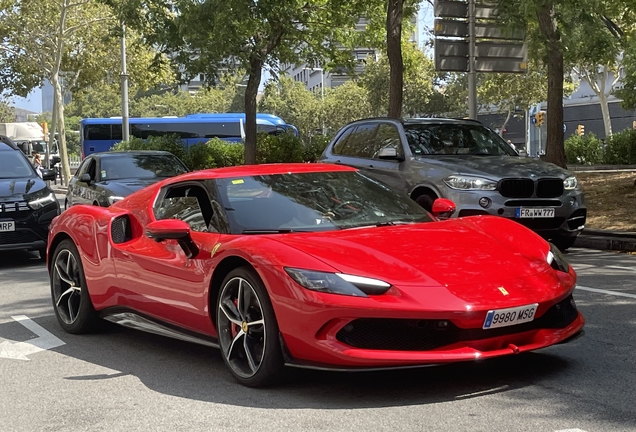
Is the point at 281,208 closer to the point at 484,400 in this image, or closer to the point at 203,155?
the point at 484,400

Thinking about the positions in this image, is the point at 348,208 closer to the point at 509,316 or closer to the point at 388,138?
the point at 509,316

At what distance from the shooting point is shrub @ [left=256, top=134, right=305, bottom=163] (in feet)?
113

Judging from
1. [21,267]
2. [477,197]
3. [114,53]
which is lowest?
[21,267]

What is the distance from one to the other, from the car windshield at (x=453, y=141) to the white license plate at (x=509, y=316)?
811cm

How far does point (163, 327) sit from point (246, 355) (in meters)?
1.00

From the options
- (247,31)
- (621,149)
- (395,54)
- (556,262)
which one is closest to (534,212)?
(556,262)

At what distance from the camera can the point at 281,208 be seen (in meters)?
6.21

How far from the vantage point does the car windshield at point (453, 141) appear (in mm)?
13438

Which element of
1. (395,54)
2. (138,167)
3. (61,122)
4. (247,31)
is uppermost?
(247,31)

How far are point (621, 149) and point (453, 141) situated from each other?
27412 mm

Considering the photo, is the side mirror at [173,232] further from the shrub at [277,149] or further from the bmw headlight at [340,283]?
the shrub at [277,149]

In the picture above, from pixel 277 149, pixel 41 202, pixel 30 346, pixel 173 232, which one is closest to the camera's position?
pixel 173 232

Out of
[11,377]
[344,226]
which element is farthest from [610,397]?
[11,377]

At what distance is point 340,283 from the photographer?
5.17 m
